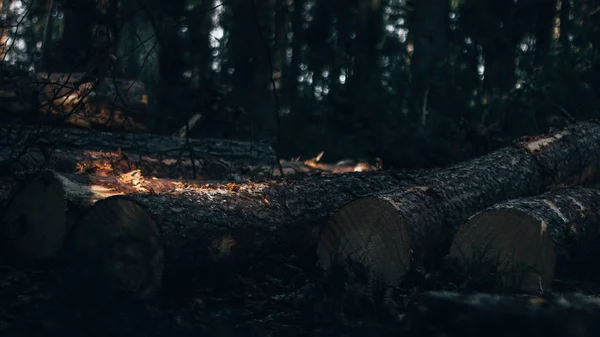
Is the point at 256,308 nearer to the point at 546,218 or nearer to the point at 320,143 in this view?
the point at 546,218

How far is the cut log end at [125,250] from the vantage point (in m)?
5.08

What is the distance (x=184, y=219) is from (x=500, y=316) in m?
2.76

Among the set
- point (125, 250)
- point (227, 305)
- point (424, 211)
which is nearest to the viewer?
point (125, 250)

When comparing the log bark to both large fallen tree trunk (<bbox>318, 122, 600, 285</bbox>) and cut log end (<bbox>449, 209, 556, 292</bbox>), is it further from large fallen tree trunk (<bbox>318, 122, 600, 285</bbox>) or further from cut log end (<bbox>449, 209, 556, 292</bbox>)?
cut log end (<bbox>449, 209, 556, 292</bbox>)

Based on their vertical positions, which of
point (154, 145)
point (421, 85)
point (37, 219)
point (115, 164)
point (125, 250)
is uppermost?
point (421, 85)

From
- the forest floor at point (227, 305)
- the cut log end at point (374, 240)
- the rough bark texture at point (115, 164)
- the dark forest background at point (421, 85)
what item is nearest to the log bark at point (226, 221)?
the forest floor at point (227, 305)

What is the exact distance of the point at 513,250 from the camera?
17.3ft

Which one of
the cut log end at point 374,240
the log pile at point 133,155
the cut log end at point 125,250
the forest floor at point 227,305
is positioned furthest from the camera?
the log pile at point 133,155

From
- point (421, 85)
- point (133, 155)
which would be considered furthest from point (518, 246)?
point (421, 85)

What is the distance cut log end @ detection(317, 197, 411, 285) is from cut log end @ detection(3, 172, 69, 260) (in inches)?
81.5

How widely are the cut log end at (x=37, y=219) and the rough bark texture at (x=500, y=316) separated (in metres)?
3.43

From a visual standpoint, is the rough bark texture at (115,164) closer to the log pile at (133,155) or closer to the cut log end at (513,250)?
the log pile at (133,155)

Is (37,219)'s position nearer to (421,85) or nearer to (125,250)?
(125,250)

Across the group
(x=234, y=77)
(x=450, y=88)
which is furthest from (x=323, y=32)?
(x=450, y=88)
